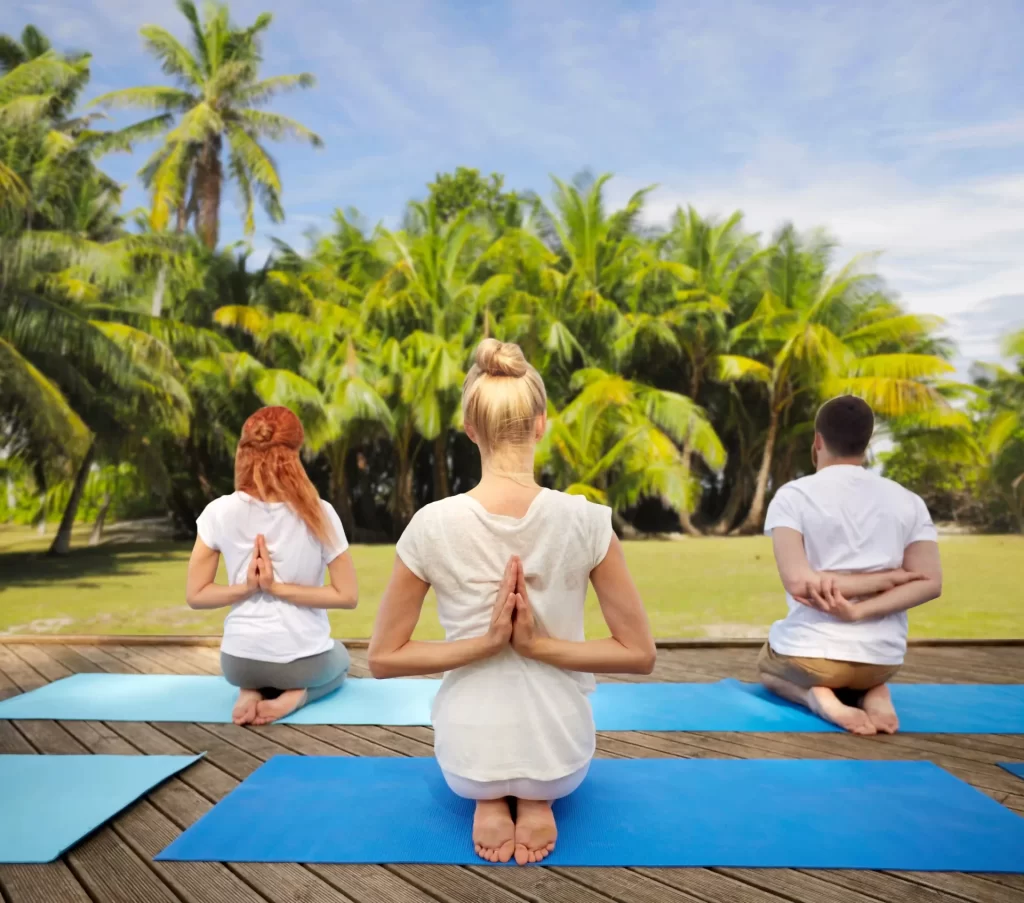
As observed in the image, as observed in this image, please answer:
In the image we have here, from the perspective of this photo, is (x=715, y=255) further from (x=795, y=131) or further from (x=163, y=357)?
(x=163, y=357)

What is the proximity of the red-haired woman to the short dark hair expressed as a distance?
1.96 m

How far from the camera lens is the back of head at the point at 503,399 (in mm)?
2150

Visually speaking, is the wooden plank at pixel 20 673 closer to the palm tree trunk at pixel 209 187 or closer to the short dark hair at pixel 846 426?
the short dark hair at pixel 846 426

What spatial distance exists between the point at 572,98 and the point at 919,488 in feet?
69.7

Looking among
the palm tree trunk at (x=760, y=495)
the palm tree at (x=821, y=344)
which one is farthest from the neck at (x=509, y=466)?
the palm tree trunk at (x=760, y=495)

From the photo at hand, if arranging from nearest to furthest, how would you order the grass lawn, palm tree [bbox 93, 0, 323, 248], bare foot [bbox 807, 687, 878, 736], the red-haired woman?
bare foot [bbox 807, 687, 878, 736]
the red-haired woman
the grass lawn
palm tree [bbox 93, 0, 323, 248]

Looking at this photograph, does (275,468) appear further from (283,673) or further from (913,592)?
(913,592)

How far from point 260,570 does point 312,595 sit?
229mm

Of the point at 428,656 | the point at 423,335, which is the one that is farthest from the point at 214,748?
the point at 423,335

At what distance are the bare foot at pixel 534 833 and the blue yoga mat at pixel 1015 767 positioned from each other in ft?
5.28

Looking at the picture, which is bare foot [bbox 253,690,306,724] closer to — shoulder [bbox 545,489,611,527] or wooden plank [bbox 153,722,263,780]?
wooden plank [bbox 153,722,263,780]

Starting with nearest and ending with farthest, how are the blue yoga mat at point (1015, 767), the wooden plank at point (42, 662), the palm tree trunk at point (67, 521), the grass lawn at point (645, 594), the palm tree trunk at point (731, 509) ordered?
the blue yoga mat at point (1015, 767) < the wooden plank at point (42, 662) < the grass lawn at point (645, 594) < the palm tree trunk at point (67, 521) < the palm tree trunk at point (731, 509)

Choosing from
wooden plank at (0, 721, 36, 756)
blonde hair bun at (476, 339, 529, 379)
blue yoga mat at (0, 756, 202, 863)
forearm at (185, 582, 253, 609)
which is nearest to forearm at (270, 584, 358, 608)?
forearm at (185, 582, 253, 609)

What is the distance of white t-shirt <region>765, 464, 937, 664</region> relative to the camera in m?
3.27
